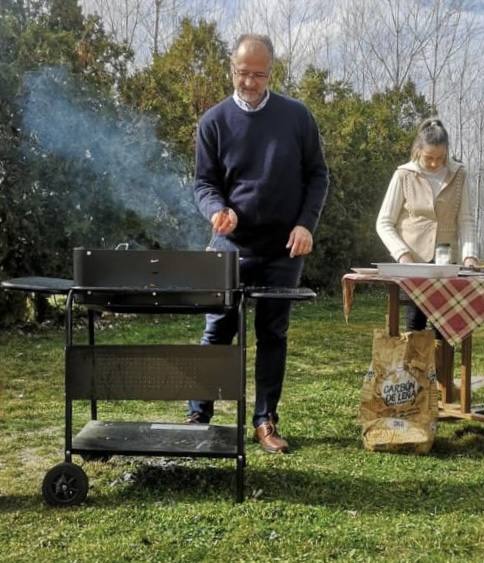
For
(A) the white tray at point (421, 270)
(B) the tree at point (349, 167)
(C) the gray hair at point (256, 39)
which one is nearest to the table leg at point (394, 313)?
(A) the white tray at point (421, 270)

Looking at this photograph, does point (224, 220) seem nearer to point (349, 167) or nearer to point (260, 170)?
point (260, 170)

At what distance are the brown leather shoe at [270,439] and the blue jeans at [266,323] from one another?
29 mm

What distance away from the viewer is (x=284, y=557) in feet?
6.79

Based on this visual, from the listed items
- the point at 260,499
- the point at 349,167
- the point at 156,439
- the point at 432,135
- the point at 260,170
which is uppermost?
the point at 349,167

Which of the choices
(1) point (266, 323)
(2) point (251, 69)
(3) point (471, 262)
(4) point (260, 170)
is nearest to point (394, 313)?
(3) point (471, 262)

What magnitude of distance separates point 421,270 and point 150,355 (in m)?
1.13

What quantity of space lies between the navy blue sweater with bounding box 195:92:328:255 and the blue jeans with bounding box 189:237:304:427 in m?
0.06

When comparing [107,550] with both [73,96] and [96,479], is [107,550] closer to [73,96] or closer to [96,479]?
[96,479]

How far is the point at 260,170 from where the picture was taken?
2930 mm

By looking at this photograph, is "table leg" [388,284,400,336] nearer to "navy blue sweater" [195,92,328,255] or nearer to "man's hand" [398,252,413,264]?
"man's hand" [398,252,413,264]

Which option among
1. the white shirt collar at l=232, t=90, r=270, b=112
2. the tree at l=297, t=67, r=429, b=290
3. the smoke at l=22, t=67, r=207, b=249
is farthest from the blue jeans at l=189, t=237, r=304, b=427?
the tree at l=297, t=67, r=429, b=290

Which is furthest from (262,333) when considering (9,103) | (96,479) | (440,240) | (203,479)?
(9,103)

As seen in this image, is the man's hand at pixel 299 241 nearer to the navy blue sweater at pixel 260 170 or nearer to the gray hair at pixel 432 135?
the navy blue sweater at pixel 260 170

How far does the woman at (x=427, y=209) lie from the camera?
3502 millimetres
